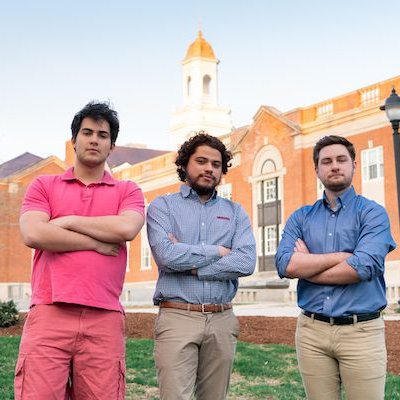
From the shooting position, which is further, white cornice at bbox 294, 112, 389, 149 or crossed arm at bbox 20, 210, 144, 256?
white cornice at bbox 294, 112, 389, 149

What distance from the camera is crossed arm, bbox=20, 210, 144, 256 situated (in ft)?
13.4

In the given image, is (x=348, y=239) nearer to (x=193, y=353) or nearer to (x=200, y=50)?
(x=193, y=353)

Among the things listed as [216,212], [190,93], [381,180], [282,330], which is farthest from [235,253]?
[190,93]

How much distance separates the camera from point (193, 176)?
15.6 ft

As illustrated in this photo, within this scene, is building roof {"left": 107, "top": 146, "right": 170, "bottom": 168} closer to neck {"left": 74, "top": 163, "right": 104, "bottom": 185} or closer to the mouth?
the mouth

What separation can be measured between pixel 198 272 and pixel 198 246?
0.17 meters

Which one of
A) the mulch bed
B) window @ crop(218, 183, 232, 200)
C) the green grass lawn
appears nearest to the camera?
the green grass lawn

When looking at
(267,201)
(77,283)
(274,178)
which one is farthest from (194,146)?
(267,201)

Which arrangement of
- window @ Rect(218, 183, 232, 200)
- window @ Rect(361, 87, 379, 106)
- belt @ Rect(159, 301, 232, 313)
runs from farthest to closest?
1. window @ Rect(218, 183, 232, 200)
2. window @ Rect(361, 87, 379, 106)
3. belt @ Rect(159, 301, 232, 313)

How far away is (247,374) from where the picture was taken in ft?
30.3

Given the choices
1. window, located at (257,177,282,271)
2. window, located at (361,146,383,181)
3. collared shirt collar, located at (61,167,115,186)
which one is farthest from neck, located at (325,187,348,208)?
window, located at (257,177,282,271)

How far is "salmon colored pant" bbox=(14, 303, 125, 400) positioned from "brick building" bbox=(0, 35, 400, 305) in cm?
2205

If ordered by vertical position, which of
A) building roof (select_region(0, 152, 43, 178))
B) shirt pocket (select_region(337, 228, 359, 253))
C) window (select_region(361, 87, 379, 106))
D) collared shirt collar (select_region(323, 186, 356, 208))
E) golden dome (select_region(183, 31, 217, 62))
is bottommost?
shirt pocket (select_region(337, 228, 359, 253))

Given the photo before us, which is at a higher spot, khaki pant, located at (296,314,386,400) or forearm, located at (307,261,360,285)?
forearm, located at (307,261,360,285)
